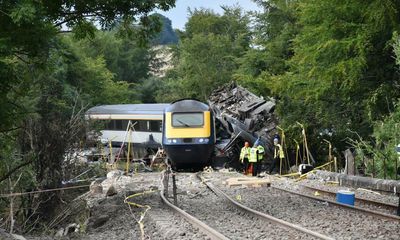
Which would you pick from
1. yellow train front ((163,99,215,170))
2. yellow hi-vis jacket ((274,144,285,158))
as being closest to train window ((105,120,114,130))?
yellow train front ((163,99,215,170))

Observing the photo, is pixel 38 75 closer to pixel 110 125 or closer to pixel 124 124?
pixel 124 124

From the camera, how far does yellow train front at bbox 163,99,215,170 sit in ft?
72.8

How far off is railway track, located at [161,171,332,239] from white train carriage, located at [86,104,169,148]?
1518cm

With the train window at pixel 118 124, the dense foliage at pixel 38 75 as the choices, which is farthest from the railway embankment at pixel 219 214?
the train window at pixel 118 124

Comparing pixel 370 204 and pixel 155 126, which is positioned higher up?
pixel 155 126

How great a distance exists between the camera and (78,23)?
1141cm

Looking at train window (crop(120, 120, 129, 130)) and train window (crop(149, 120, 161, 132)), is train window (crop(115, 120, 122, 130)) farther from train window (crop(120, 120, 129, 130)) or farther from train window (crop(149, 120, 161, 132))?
train window (crop(149, 120, 161, 132))

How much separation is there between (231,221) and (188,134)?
1214 cm

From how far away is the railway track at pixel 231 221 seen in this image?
8609mm

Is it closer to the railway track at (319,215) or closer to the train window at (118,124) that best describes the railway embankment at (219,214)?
the railway track at (319,215)

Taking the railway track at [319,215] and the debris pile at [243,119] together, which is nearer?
the railway track at [319,215]

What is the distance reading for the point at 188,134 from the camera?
22266 millimetres

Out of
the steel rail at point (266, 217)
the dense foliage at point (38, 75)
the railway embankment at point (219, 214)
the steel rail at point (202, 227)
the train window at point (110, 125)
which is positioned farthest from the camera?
the train window at point (110, 125)

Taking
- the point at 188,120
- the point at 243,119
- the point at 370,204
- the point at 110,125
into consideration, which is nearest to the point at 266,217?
the point at 370,204
